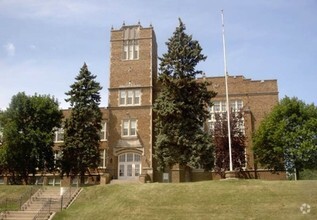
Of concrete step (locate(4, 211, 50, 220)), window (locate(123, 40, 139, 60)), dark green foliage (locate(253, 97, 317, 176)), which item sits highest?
window (locate(123, 40, 139, 60))

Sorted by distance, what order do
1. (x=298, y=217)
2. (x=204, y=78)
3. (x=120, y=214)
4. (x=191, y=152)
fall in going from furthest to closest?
(x=204, y=78)
(x=191, y=152)
(x=120, y=214)
(x=298, y=217)

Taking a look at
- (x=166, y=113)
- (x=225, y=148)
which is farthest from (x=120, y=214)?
(x=225, y=148)

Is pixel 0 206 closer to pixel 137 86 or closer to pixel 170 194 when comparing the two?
pixel 170 194

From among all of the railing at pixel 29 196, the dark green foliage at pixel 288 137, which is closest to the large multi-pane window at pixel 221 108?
the dark green foliage at pixel 288 137

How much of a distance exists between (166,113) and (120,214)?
1244cm

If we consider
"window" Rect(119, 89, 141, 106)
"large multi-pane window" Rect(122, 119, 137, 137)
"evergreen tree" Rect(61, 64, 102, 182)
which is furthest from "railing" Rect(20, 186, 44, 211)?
"window" Rect(119, 89, 141, 106)

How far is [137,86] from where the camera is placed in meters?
43.3

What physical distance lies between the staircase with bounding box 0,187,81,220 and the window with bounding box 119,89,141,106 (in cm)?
1388

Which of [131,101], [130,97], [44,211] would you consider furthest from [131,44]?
[44,211]

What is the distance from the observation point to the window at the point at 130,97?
43219 mm

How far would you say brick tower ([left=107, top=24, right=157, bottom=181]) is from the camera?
1624 inches

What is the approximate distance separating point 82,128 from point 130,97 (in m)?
7.22

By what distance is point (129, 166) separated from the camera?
1624 inches

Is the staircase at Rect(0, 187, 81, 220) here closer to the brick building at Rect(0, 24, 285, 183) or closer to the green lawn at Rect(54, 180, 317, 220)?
the green lawn at Rect(54, 180, 317, 220)
